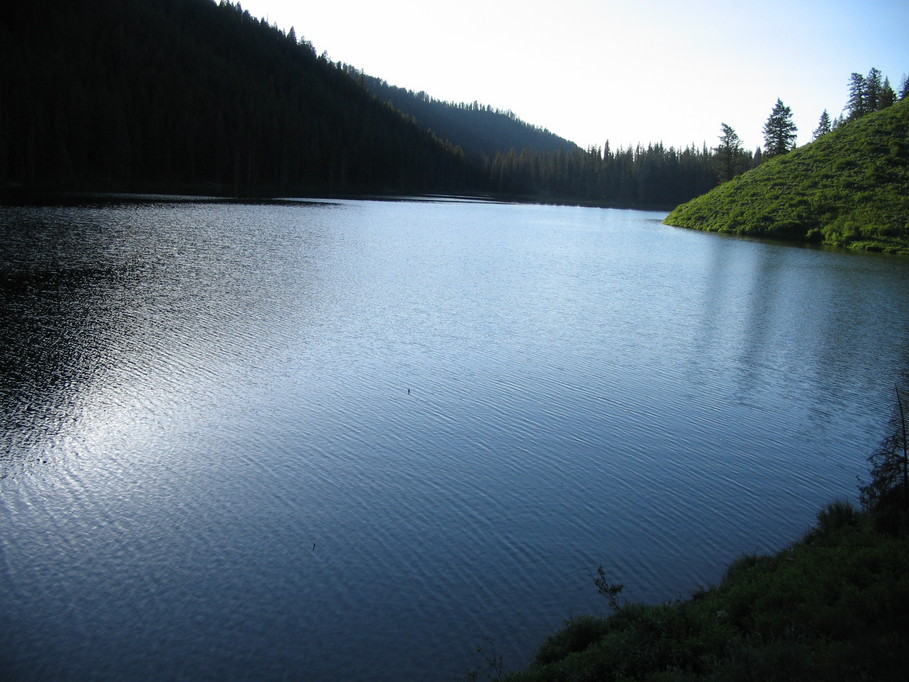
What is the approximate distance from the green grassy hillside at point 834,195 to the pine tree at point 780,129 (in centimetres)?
2082

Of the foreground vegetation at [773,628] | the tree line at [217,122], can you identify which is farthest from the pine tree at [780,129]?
the foreground vegetation at [773,628]

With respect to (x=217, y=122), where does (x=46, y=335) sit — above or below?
below

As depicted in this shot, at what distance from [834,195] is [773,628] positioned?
68820mm

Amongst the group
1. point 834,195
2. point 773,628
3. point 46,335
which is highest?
point 834,195

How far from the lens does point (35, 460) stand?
11.2 meters

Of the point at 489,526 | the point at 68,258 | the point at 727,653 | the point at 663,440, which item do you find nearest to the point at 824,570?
the point at 727,653

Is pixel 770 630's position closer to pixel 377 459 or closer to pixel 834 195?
pixel 377 459

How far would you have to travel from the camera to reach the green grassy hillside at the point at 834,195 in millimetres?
58031

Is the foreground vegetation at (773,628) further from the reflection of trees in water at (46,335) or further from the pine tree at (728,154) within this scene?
the pine tree at (728,154)

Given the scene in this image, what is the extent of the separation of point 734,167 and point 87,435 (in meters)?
118

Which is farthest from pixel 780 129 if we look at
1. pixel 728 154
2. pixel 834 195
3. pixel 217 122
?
pixel 217 122

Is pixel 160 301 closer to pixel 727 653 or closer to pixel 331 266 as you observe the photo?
pixel 331 266

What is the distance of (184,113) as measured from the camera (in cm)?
10469

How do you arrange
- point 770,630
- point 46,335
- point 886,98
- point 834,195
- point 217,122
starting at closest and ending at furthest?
point 770,630, point 46,335, point 834,195, point 886,98, point 217,122
